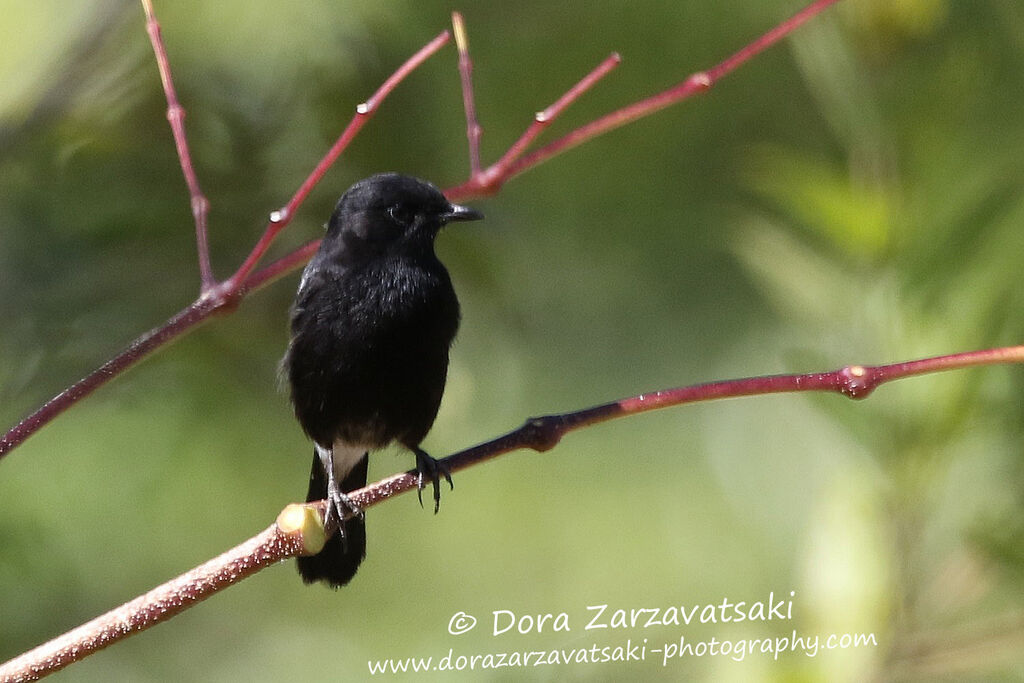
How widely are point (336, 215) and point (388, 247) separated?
205 mm

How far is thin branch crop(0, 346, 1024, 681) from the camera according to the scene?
1.49m

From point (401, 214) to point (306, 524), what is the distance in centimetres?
155

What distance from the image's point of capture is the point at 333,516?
265cm

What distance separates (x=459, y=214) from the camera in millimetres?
3090

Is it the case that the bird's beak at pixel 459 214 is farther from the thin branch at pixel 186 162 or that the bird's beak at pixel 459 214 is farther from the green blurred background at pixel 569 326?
the thin branch at pixel 186 162

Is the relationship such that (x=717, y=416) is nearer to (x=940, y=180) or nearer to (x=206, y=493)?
(x=206, y=493)

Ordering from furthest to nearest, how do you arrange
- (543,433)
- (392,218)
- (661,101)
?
(392,218), (661,101), (543,433)

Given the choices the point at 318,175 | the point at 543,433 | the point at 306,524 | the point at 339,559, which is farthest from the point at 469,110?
the point at 339,559

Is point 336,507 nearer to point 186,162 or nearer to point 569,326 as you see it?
point 186,162

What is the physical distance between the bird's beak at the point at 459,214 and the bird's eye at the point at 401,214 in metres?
0.08

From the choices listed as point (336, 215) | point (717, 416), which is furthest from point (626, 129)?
point (336, 215)

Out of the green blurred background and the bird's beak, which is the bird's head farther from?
the green blurred background

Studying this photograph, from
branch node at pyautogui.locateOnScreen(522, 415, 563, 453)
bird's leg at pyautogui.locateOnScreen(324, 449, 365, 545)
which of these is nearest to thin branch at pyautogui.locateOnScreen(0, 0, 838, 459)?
→ branch node at pyautogui.locateOnScreen(522, 415, 563, 453)

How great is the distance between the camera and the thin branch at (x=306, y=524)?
1.49 metres
